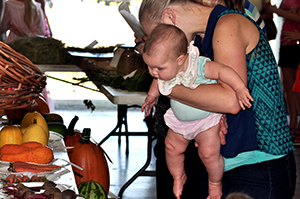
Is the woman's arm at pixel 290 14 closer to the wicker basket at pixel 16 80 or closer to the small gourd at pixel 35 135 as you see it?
the small gourd at pixel 35 135

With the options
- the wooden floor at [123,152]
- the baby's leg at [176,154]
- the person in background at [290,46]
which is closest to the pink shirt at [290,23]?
the person in background at [290,46]

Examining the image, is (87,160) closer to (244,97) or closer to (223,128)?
(223,128)

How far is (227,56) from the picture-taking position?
126cm

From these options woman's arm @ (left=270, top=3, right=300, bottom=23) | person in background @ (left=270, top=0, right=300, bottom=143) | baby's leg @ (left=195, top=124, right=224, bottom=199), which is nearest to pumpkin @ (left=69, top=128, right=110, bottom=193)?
baby's leg @ (left=195, top=124, right=224, bottom=199)

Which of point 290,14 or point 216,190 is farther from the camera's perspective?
point 290,14

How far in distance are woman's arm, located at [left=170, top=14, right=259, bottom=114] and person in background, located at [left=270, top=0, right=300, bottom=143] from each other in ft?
11.4

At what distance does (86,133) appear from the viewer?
2.28 m

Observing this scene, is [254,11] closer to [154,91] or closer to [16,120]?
[154,91]

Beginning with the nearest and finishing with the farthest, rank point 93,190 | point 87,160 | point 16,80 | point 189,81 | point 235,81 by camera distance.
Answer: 1. point 16,80
2. point 235,81
3. point 189,81
4. point 93,190
5. point 87,160

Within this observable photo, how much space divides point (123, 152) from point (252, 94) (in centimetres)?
349

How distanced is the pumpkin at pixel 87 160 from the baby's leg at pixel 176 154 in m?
0.73

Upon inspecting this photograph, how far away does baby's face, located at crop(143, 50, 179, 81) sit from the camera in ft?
4.34

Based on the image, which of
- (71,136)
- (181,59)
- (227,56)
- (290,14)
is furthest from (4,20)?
(227,56)

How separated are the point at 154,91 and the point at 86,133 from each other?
656 millimetres
